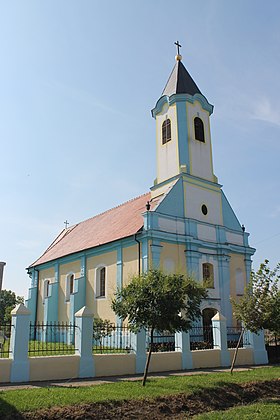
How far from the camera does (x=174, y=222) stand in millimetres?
24203

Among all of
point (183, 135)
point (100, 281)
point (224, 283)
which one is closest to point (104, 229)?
point (100, 281)

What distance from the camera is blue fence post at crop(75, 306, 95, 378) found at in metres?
13.6

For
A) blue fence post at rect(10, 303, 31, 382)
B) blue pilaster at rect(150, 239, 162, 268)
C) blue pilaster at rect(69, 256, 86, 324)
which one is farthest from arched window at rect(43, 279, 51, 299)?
blue fence post at rect(10, 303, 31, 382)

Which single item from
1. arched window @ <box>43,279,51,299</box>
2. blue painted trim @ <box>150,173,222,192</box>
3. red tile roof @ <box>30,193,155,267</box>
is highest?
blue painted trim @ <box>150,173,222,192</box>

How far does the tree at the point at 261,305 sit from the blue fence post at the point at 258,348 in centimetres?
301

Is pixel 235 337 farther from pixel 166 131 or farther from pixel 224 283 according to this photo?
pixel 166 131

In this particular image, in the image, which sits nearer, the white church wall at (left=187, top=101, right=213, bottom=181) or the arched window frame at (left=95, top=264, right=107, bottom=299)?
the arched window frame at (left=95, top=264, right=107, bottom=299)

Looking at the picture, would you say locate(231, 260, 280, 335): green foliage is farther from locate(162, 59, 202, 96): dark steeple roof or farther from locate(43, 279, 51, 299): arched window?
locate(43, 279, 51, 299): arched window

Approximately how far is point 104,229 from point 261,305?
15333 millimetres

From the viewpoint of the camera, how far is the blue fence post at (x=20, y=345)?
12.2 metres

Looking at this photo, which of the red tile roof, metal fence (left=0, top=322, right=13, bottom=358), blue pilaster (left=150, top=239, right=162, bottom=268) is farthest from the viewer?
the red tile roof

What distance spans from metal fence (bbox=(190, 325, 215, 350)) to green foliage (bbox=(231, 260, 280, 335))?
255 centimetres

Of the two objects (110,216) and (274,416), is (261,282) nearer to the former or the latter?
(274,416)

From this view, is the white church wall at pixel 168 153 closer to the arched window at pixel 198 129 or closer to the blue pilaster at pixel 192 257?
the arched window at pixel 198 129
